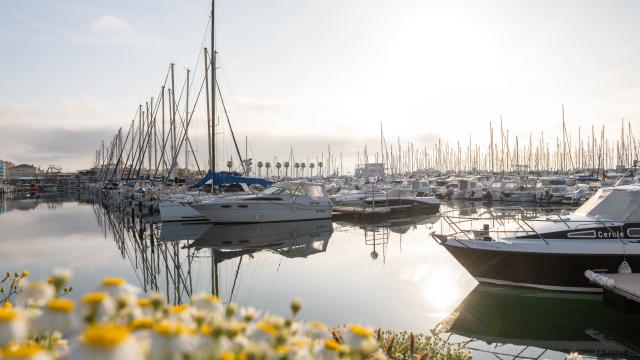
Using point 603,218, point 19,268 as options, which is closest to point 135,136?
point 19,268

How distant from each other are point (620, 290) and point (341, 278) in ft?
25.6

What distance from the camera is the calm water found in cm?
1030

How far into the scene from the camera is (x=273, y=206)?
1168 inches

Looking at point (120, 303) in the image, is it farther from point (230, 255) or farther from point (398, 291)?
point (230, 255)

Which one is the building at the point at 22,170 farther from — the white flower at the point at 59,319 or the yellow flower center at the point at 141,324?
the yellow flower center at the point at 141,324

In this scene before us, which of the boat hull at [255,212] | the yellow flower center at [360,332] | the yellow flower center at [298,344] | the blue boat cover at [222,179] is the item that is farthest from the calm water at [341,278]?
the yellow flower center at [298,344]

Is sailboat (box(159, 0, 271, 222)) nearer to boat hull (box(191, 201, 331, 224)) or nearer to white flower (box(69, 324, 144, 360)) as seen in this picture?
boat hull (box(191, 201, 331, 224))

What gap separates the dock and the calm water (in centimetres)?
24

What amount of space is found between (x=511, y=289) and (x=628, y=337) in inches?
143

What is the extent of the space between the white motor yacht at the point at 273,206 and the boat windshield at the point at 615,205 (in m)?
18.6

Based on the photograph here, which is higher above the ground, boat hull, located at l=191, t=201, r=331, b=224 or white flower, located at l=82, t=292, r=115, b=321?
white flower, located at l=82, t=292, r=115, b=321

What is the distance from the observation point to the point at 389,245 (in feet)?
73.7

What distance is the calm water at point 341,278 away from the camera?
10297mm

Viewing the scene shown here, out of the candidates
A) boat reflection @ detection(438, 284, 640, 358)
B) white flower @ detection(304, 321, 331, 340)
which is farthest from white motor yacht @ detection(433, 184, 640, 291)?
white flower @ detection(304, 321, 331, 340)
